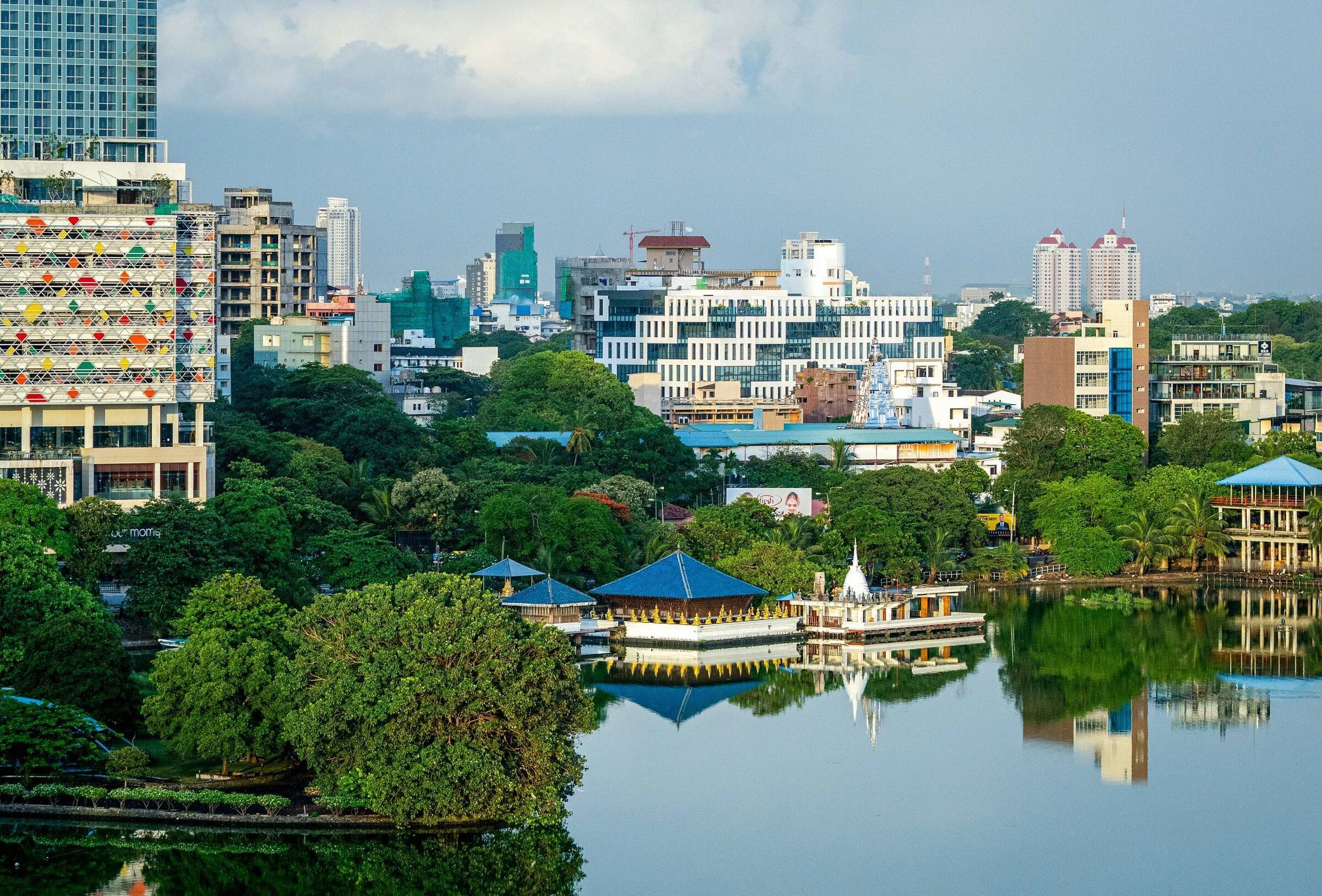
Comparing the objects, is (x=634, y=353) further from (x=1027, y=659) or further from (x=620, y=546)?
(x=1027, y=659)

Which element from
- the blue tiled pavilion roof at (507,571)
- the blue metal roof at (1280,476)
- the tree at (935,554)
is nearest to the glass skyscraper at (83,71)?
the blue tiled pavilion roof at (507,571)

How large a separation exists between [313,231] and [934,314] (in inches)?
1128

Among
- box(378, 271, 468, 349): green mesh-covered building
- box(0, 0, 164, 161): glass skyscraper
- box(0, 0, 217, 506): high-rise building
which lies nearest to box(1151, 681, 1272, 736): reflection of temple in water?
box(0, 0, 217, 506): high-rise building

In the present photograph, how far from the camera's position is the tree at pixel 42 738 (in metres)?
29.2

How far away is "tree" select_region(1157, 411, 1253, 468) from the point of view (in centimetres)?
6338

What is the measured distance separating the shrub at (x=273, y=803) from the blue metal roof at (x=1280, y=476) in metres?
34.4

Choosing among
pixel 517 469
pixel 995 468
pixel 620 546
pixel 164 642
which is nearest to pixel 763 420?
pixel 995 468

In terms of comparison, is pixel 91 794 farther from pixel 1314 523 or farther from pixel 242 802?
pixel 1314 523

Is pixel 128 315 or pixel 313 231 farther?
pixel 313 231

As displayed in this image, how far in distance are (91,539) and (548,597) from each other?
861 centimetres

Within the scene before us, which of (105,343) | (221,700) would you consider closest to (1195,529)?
(105,343)

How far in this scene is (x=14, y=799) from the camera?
2862 centimetres

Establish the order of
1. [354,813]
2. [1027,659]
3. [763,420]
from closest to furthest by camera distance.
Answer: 1. [354,813]
2. [1027,659]
3. [763,420]

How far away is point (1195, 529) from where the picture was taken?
56.1m
